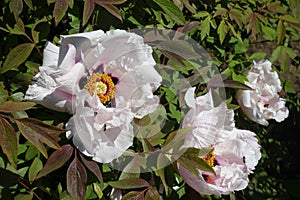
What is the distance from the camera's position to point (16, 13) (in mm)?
1280

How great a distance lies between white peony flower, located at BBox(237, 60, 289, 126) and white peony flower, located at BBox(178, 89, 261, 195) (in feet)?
0.72

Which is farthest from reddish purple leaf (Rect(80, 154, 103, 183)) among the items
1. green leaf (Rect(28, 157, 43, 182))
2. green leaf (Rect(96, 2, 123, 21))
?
green leaf (Rect(96, 2, 123, 21))

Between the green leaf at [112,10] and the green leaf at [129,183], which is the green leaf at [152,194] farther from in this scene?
the green leaf at [112,10]

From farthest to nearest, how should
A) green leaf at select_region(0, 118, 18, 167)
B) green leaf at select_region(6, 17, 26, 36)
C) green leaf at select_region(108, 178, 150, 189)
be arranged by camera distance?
green leaf at select_region(6, 17, 26, 36) → green leaf at select_region(108, 178, 150, 189) → green leaf at select_region(0, 118, 18, 167)

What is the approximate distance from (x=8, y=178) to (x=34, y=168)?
6cm

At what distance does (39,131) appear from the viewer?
3.79ft

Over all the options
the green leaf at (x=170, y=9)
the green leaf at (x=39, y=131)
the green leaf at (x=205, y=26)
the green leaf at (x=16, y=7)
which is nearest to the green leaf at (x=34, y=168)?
the green leaf at (x=39, y=131)

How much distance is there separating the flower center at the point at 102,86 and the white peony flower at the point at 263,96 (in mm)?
516

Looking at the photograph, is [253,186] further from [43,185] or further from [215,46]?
[43,185]

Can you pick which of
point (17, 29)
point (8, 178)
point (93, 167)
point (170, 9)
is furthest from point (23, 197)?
point (170, 9)

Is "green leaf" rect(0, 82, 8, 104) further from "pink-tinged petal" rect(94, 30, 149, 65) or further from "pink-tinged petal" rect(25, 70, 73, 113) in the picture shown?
"pink-tinged petal" rect(94, 30, 149, 65)

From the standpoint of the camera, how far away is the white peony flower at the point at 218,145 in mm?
1305

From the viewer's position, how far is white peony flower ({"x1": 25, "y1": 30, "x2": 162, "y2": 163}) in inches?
46.4

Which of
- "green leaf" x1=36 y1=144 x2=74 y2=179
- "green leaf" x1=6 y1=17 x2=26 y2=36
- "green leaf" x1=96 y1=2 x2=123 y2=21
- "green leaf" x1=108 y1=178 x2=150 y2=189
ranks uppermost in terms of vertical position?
"green leaf" x1=96 y1=2 x2=123 y2=21
